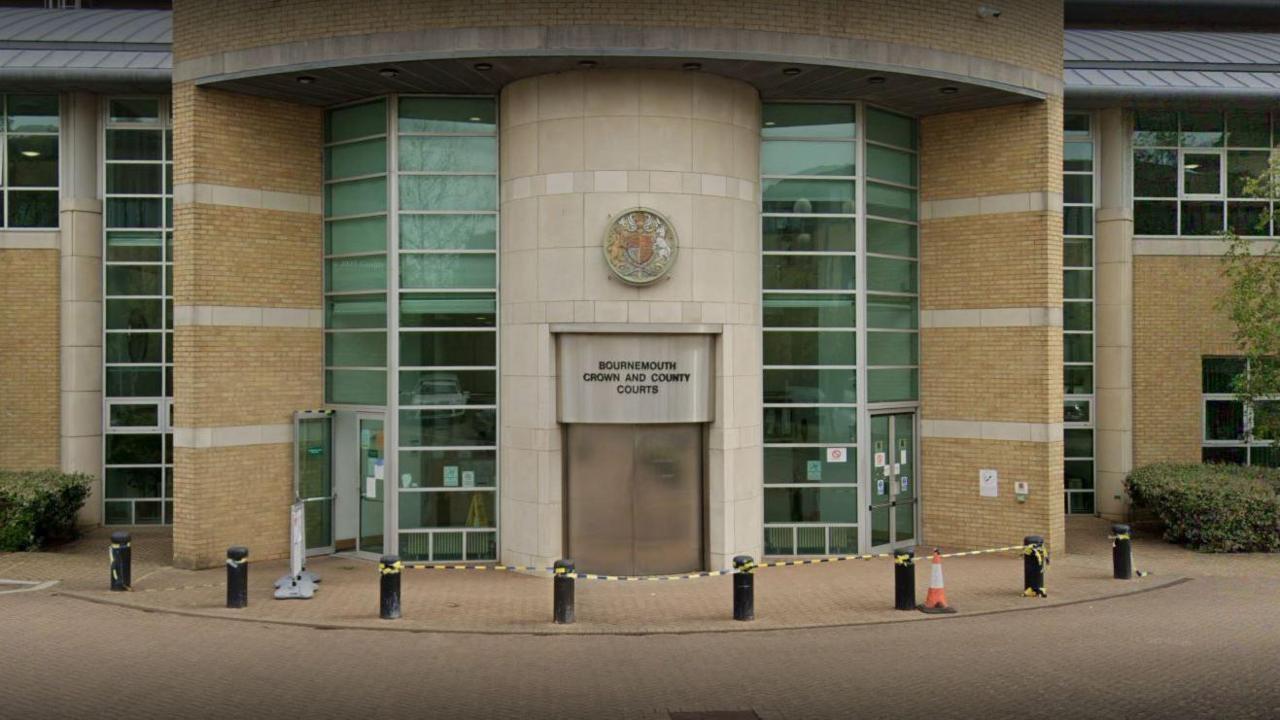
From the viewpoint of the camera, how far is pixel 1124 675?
11.0 metres

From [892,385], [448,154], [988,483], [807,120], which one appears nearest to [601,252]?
[448,154]

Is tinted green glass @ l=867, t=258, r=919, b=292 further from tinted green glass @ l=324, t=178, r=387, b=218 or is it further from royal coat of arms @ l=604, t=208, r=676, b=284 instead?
tinted green glass @ l=324, t=178, r=387, b=218

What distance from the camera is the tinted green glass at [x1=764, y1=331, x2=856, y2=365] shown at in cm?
1800

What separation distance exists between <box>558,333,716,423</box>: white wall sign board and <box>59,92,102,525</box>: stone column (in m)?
10.7

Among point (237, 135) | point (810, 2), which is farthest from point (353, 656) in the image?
point (810, 2)

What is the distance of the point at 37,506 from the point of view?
18.4 metres

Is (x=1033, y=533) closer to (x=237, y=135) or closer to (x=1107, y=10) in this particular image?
(x=237, y=135)

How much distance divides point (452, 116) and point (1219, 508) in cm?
1463

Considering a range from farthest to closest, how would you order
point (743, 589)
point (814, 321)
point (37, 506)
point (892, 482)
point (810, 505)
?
1. point (892, 482)
2. point (37, 506)
3. point (814, 321)
4. point (810, 505)
5. point (743, 589)

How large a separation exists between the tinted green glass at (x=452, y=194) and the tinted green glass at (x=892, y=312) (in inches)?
265

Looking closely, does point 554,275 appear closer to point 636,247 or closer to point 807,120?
point 636,247

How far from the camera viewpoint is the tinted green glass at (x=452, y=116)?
17500 millimetres

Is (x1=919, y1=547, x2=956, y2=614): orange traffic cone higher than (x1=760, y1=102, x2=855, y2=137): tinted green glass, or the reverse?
(x1=760, y1=102, x2=855, y2=137): tinted green glass

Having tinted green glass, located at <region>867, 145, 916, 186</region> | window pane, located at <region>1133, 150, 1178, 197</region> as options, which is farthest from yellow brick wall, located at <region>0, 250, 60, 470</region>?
window pane, located at <region>1133, 150, 1178, 197</region>
